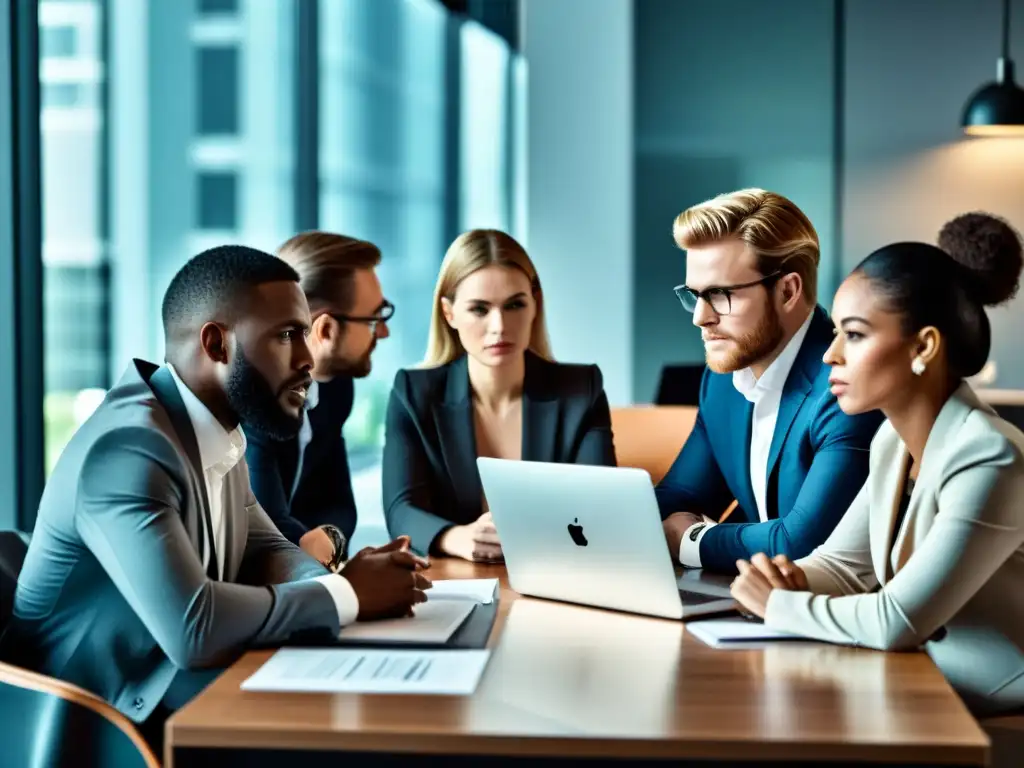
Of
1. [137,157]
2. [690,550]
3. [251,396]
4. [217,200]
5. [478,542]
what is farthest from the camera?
[217,200]

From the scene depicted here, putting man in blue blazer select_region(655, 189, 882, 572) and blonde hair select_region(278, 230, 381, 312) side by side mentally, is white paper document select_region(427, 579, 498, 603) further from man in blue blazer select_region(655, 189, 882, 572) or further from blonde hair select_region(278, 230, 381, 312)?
blonde hair select_region(278, 230, 381, 312)

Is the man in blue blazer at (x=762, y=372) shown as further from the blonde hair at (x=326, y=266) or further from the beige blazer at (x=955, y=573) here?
the blonde hair at (x=326, y=266)

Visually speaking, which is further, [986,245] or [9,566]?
[986,245]

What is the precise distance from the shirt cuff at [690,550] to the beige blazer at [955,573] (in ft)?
1.58

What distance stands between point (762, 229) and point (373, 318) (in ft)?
3.49

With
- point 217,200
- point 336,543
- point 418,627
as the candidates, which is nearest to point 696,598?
point 418,627

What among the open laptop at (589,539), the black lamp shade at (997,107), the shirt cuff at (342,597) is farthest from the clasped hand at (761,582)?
the black lamp shade at (997,107)

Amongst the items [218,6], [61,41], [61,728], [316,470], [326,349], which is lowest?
[61,728]

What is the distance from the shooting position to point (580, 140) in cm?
670

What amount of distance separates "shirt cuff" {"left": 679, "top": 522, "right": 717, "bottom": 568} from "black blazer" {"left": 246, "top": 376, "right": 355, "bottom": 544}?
3.07 feet

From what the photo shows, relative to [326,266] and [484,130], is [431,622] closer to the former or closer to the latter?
[326,266]

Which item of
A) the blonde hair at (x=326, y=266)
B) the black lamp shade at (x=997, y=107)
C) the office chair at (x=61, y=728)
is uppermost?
the black lamp shade at (x=997, y=107)

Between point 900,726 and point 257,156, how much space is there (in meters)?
4.67

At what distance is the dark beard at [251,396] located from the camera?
2.02 metres
